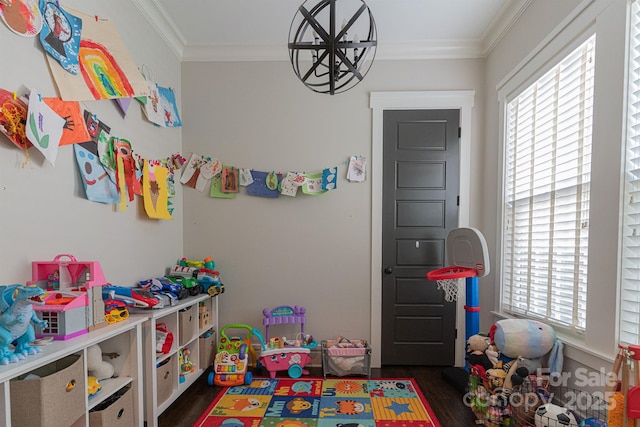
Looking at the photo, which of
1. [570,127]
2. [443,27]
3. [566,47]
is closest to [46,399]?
[570,127]

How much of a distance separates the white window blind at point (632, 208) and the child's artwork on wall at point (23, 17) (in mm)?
2697

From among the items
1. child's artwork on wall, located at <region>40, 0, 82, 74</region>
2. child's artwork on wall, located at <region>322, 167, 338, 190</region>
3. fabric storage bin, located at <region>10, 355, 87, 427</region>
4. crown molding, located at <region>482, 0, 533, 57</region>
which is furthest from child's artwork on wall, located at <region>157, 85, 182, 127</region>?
crown molding, located at <region>482, 0, 533, 57</region>

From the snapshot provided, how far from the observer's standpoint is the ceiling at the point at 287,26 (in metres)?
2.36

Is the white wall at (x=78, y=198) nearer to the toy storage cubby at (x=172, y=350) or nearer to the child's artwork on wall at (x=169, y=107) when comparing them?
the child's artwork on wall at (x=169, y=107)

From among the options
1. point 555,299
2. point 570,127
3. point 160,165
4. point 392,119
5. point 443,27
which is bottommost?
point 555,299

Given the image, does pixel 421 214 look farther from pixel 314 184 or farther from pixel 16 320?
pixel 16 320

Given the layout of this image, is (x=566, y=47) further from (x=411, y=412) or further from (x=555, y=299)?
(x=411, y=412)

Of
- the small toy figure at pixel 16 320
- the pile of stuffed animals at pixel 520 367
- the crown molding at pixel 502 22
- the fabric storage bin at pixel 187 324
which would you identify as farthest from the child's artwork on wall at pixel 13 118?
the crown molding at pixel 502 22

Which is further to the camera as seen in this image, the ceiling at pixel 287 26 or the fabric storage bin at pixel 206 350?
the fabric storage bin at pixel 206 350

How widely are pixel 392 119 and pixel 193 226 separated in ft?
6.71

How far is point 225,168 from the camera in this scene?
2.91 meters

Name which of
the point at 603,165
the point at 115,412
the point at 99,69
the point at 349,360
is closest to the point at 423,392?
the point at 349,360

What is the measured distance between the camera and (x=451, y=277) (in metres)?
2.36

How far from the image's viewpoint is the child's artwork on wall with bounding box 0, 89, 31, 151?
4.33 ft
